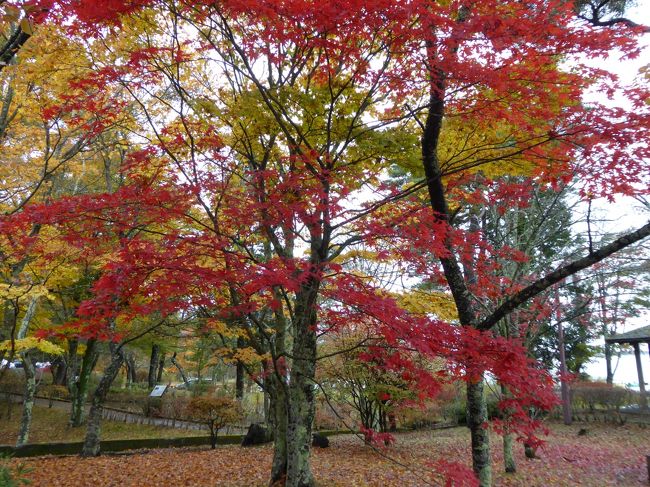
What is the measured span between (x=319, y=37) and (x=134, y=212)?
116 inches

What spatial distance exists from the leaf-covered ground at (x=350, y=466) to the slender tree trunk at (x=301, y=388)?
178 centimetres

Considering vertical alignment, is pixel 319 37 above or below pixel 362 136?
above

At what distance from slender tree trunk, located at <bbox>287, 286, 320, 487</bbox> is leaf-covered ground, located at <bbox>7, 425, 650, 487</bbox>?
1777 millimetres

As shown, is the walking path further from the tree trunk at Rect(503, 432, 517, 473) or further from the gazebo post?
the gazebo post

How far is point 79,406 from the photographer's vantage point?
15930 millimetres

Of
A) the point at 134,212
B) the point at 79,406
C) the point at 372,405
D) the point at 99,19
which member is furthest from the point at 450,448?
the point at 79,406

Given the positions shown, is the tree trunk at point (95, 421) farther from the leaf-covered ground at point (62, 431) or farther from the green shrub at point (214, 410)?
the leaf-covered ground at point (62, 431)

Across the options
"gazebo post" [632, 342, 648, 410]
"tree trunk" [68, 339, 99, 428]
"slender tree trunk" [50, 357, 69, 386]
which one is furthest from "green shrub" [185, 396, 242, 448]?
"slender tree trunk" [50, 357, 69, 386]

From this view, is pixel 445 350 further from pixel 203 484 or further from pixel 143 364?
pixel 143 364

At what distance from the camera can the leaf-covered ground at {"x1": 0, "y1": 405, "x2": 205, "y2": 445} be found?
14703 millimetres

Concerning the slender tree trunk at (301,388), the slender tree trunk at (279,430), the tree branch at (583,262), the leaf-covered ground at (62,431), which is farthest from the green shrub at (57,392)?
the tree branch at (583,262)

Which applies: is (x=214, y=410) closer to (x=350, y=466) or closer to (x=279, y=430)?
(x=350, y=466)

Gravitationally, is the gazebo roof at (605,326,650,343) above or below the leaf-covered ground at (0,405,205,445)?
above

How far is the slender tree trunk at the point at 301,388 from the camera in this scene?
471 centimetres
